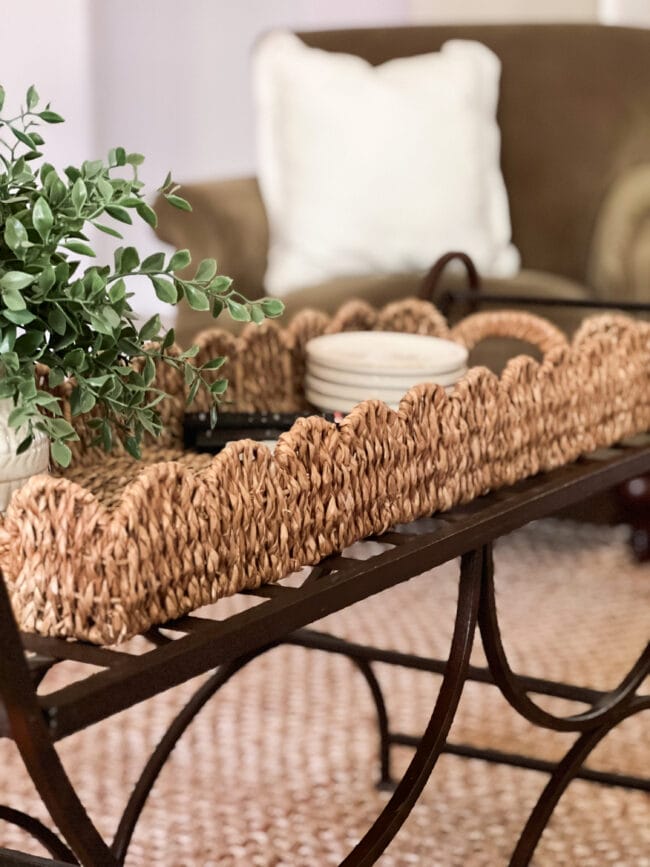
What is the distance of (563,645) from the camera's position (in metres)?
2.10

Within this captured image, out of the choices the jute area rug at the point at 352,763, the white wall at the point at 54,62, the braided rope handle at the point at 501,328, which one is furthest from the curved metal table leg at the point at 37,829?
the white wall at the point at 54,62

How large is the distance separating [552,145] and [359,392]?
164cm

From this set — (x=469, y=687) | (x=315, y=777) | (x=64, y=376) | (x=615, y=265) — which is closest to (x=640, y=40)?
(x=615, y=265)

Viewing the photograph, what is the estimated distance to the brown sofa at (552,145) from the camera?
2.68m

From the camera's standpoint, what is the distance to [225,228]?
264cm

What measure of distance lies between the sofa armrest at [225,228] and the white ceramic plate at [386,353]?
112 cm

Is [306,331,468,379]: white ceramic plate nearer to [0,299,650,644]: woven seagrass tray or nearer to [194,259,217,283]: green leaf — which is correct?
[0,299,650,644]: woven seagrass tray

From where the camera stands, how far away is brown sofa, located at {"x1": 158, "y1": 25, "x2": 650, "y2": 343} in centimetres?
268

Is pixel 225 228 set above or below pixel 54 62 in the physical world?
below

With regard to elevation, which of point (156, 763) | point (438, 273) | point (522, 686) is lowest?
point (156, 763)

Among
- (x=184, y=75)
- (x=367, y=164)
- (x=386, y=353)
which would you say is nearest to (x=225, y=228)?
(x=367, y=164)

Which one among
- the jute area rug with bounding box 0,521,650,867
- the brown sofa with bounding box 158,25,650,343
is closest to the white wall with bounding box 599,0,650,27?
the brown sofa with bounding box 158,25,650,343

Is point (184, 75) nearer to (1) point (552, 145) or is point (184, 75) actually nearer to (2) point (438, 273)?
(1) point (552, 145)

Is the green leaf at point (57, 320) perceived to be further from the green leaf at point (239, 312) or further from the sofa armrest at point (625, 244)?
the sofa armrest at point (625, 244)
